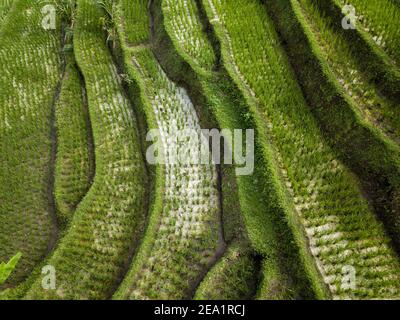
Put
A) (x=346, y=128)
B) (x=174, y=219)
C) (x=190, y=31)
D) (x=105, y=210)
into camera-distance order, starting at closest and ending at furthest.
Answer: (x=174, y=219)
(x=105, y=210)
(x=346, y=128)
(x=190, y=31)

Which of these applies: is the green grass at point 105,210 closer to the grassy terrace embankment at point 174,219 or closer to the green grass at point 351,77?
the grassy terrace embankment at point 174,219

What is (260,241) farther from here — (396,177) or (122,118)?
(122,118)

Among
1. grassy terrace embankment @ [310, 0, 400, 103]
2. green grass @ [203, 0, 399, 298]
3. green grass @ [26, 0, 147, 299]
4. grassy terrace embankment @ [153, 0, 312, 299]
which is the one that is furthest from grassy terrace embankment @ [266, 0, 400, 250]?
green grass @ [26, 0, 147, 299]

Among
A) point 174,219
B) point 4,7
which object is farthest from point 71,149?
point 4,7

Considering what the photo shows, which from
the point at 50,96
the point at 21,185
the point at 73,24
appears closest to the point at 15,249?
the point at 21,185

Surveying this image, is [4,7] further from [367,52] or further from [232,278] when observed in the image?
[232,278]

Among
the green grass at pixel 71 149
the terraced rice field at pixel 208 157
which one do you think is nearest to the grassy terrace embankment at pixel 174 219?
the terraced rice field at pixel 208 157
